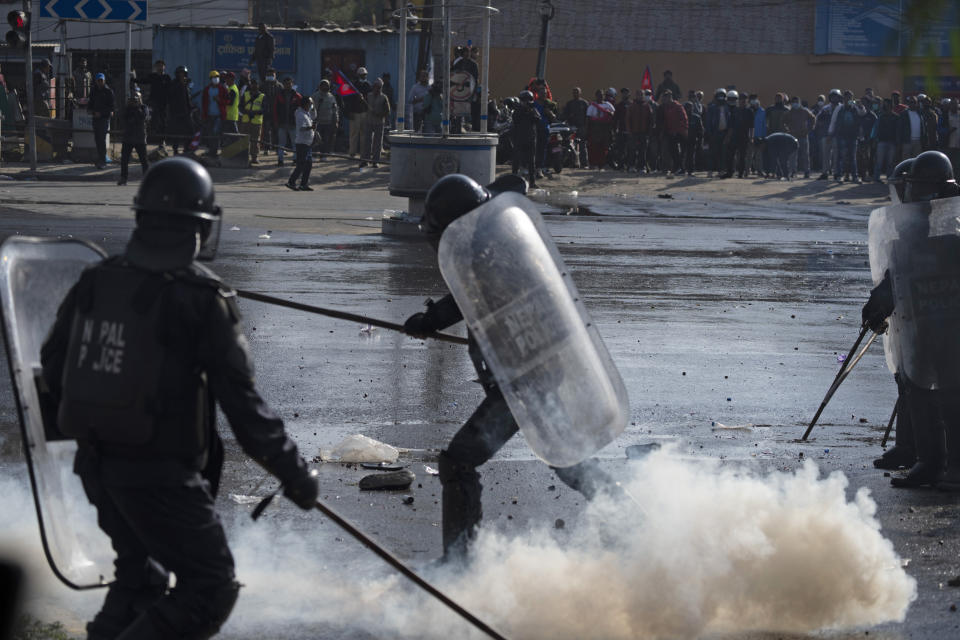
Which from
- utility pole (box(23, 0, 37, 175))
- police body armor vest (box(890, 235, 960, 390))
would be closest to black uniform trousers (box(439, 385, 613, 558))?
police body armor vest (box(890, 235, 960, 390))

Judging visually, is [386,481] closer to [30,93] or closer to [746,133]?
[30,93]

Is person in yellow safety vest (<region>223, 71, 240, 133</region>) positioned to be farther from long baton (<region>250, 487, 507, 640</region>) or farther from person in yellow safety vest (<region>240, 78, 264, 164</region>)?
long baton (<region>250, 487, 507, 640</region>)

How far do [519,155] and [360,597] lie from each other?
19.4m

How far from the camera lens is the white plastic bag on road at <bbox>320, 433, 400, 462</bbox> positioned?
6.46 m

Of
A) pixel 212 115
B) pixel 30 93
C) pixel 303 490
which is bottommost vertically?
pixel 303 490

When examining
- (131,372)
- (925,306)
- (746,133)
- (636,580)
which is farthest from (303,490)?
(746,133)

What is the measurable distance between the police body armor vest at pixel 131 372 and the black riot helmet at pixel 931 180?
418 centimetres

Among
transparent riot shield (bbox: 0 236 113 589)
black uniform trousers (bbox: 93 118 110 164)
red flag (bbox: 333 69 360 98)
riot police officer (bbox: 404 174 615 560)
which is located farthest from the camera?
red flag (bbox: 333 69 360 98)

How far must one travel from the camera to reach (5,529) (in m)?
4.96

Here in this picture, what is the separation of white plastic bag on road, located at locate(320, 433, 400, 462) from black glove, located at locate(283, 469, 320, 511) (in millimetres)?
3114

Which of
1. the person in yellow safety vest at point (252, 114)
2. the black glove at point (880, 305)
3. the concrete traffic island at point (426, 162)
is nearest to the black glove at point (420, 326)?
the black glove at point (880, 305)

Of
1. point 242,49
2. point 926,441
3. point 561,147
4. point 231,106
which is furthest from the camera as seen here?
point 242,49

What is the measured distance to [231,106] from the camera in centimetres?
2478

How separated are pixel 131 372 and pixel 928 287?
4.13 metres
